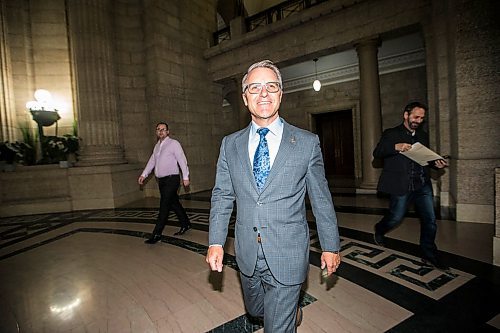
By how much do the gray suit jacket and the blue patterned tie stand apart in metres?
0.04

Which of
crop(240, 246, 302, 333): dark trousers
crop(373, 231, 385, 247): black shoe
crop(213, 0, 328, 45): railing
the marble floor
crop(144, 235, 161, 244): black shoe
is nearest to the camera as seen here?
crop(240, 246, 302, 333): dark trousers

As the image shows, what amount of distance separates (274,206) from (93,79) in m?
8.40

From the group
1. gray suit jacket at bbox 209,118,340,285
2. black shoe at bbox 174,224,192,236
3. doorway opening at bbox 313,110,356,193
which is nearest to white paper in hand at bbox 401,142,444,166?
gray suit jacket at bbox 209,118,340,285

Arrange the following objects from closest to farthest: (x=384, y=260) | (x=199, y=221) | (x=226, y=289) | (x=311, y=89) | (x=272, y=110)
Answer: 1. (x=272, y=110)
2. (x=226, y=289)
3. (x=384, y=260)
4. (x=199, y=221)
5. (x=311, y=89)

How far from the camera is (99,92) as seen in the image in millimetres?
8023

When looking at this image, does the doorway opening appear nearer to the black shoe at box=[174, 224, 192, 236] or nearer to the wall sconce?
the black shoe at box=[174, 224, 192, 236]

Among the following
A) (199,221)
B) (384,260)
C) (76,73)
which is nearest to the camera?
(384,260)

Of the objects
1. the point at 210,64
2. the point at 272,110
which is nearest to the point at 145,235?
the point at 272,110

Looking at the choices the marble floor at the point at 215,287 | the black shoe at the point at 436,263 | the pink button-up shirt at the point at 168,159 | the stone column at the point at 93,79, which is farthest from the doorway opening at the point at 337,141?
the black shoe at the point at 436,263

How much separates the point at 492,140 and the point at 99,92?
908 cm

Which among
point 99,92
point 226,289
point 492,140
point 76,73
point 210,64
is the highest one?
point 210,64

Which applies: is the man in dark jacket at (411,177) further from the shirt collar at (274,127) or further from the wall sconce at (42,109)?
the wall sconce at (42,109)

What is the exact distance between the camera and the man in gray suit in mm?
1472

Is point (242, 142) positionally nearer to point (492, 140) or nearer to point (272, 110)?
point (272, 110)
